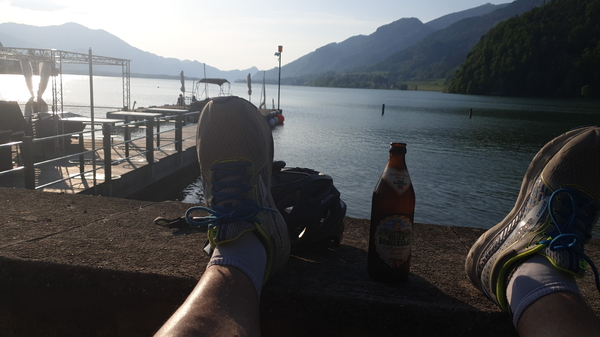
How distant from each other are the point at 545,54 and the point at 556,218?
94.3 metres

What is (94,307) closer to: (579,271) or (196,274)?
(196,274)

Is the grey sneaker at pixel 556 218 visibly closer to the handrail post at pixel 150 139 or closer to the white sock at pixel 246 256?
the white sock at pixel 246 256

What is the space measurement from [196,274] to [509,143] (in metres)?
25.3

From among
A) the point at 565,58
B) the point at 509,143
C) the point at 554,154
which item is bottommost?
the point at 509,143

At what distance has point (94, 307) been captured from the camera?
153cm

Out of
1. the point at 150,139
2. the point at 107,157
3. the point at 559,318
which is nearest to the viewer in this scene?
the point at 559,318

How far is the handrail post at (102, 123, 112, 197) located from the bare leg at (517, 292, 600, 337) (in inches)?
244

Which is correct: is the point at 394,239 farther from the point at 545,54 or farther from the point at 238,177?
the point at 545,54

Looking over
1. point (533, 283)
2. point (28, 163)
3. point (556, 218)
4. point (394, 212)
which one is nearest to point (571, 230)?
point (556, 218)

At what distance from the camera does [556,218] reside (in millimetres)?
1352

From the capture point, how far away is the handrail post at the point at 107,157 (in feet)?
20.7

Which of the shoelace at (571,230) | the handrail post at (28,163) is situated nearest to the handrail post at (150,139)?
the handrail post at (28,163)

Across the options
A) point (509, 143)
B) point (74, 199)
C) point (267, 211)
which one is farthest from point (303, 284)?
point (509, 143)

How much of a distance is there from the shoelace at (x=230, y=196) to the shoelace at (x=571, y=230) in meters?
0.91
